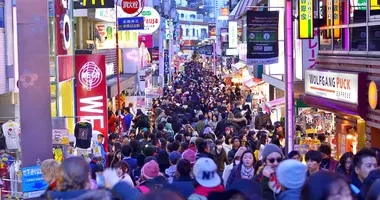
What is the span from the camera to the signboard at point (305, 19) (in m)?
17.1

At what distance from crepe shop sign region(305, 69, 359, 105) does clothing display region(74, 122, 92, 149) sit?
4.99 m

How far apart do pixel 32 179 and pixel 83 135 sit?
566 cm

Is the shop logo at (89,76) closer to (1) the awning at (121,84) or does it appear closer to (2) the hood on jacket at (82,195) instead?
(1) the awning at (121,84)

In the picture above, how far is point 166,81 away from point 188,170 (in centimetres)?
6187

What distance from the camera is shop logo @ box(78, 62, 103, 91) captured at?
60.0 feet

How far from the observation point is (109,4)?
18516 millimetres

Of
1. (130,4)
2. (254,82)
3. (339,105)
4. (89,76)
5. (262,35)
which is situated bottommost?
(254,82)

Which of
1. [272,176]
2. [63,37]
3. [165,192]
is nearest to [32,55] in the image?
[272,176]

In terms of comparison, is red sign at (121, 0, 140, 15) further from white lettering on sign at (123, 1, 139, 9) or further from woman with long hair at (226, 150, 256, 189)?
woman with long hair at (226, 150, 256, 189)

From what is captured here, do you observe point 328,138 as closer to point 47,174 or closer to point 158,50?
point 47,174

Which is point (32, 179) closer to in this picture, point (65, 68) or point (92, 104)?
point (92, 104)

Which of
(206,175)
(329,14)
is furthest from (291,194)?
(329,14)

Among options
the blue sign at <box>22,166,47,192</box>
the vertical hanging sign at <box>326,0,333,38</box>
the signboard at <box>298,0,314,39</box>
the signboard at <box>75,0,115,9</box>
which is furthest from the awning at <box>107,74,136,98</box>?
the blue sign at <box>22,166,47,192</box>

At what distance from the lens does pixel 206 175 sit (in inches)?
270
